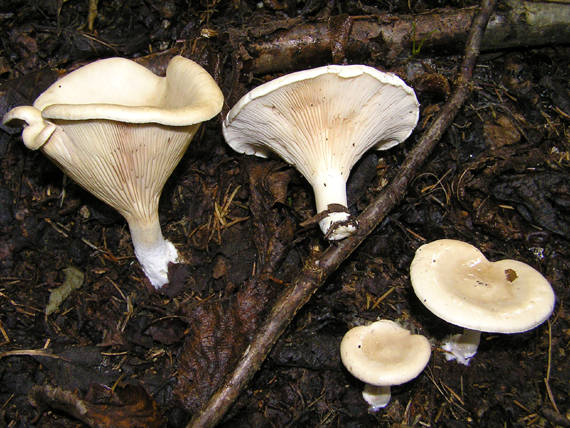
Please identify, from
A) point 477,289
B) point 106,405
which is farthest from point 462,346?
point 106,405

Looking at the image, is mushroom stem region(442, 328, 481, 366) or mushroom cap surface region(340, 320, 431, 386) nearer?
mushroom cap surface region(340, 320, 431, 386)

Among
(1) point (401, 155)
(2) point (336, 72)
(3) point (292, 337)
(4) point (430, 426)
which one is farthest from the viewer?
(1) point (401, 155)

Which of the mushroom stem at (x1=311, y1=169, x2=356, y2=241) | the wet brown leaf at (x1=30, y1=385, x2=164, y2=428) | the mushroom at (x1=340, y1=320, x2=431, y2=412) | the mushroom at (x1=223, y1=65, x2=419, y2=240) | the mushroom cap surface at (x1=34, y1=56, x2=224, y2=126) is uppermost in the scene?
the mushroom cap surface at (x1=34, y1=56, x2=224, y2=126)

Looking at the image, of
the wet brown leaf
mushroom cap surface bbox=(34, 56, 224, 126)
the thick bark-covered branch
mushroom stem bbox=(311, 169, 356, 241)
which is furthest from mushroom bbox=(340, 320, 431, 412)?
the thick bark-covered branch

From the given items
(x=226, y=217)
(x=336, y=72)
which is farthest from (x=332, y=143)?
(x=226, y=217)

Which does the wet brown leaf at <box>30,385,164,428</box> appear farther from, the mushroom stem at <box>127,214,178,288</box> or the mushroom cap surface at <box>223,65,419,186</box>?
the mushroom cap surface at <box>223,65,419,186</box>

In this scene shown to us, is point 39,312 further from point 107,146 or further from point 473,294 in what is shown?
point 473,294
